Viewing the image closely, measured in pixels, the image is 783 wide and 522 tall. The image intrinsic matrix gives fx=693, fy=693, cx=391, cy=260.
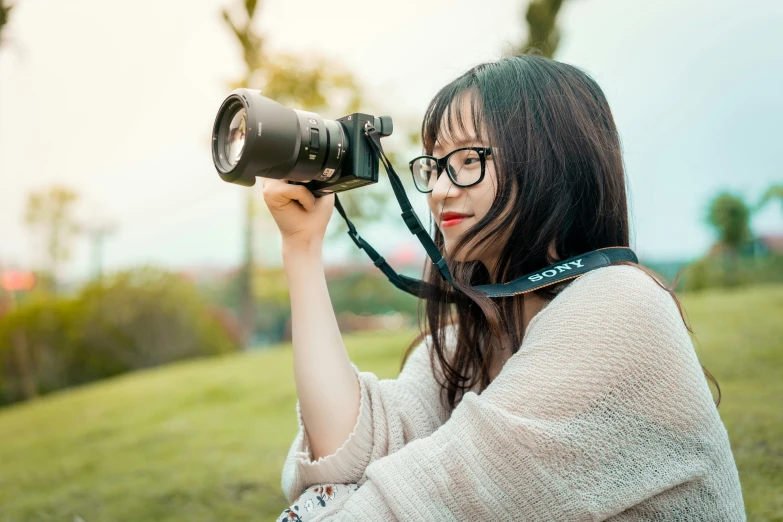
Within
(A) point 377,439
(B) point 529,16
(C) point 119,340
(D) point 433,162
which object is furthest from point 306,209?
(C) point 119,340

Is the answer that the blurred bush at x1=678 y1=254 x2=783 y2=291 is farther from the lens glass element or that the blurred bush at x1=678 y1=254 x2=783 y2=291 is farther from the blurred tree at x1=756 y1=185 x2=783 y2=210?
the lens glass element

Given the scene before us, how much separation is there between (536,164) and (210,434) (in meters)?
3.34

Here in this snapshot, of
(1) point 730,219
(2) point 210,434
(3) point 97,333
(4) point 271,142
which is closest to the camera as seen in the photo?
(4) point 271,142

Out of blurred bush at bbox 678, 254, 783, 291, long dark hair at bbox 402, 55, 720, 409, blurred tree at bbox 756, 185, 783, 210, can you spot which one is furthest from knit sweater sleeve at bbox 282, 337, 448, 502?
blurred bush at bbox 678, 254, 783, 291

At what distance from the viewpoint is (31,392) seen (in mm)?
7828

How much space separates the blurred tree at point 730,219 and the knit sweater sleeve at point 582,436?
18.9 feet

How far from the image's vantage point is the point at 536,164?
3.51 feet

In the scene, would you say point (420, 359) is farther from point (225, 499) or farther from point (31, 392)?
point (31, 392)

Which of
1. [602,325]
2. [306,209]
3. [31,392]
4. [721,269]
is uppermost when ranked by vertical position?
[306,209]

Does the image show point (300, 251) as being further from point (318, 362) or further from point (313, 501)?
point (313, 501)

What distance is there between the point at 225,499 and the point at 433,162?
79.0 inches

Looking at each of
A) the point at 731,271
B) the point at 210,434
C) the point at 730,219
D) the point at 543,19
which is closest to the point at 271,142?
the point at 210,434

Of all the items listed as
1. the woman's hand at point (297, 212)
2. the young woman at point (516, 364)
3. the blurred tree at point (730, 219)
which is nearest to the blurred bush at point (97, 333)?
the blurred tree at point (730, 219)

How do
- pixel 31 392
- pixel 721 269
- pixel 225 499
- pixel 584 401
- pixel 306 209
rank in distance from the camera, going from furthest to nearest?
1. pixel 31 392
2. pixel 721 269
3. pixel 225 499
4. pixel 306 209
5. pixel 584 401
